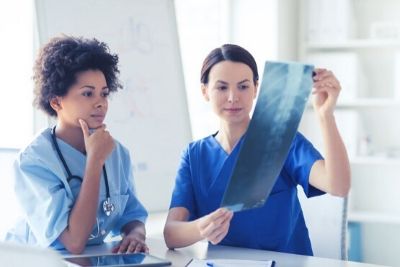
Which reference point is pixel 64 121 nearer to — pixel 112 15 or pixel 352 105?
pixel 112 15

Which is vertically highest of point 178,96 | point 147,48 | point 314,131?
point 147,48

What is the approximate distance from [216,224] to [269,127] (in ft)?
0.83

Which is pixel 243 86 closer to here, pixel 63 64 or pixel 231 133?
pixel 231 133

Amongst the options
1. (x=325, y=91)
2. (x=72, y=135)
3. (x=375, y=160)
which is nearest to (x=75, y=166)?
(x=72, y=135)

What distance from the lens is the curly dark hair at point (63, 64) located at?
1.61 meters

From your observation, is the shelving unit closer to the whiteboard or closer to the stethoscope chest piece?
the whiteboard

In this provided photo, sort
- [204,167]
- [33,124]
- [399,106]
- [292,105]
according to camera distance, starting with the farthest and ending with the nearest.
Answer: [399,106] → [33,124] → [204,167] → [292,105]

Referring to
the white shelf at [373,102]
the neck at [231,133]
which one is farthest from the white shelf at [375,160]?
the neck at [231,133]

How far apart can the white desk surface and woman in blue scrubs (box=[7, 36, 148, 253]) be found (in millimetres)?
49

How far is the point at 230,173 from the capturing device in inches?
66.1

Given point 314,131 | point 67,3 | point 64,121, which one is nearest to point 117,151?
point 64,121

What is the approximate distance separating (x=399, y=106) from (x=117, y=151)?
2.07 meters

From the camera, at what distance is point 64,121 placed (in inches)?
63.9

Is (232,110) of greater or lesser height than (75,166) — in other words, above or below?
above
